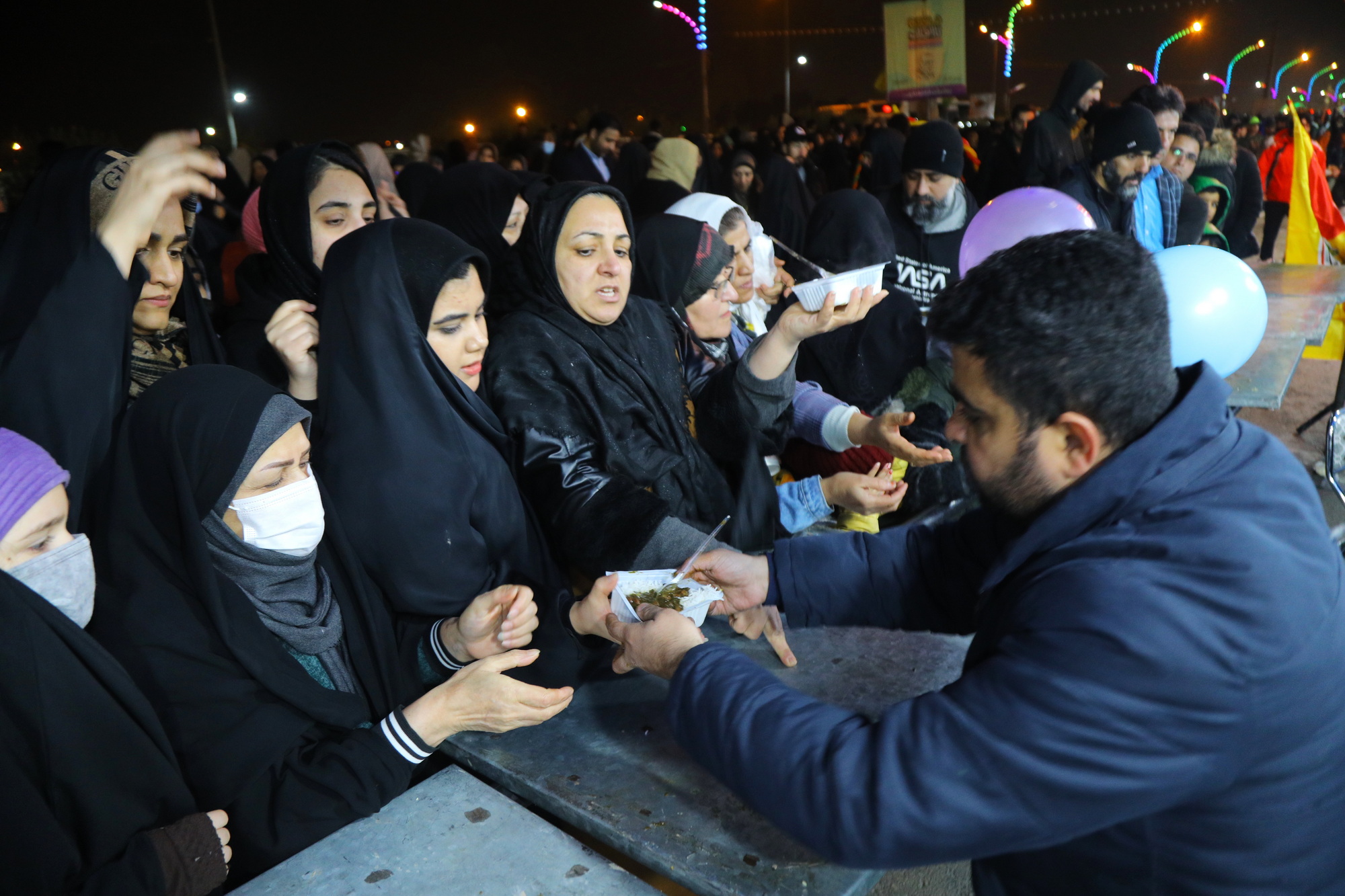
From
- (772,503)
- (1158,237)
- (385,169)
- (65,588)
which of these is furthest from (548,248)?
(1158,237)

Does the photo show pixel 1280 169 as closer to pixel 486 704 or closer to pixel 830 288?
pixel 830 288

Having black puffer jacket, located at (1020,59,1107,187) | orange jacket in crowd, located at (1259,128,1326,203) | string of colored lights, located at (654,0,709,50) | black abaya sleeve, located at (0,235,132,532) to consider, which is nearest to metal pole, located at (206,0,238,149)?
black puffer jacket, located at (1020,59,1107,187)

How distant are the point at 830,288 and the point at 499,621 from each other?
1.28 m

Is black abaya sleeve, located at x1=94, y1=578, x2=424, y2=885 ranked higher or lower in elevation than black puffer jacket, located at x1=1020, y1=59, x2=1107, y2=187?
lower

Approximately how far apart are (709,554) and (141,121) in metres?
18.9

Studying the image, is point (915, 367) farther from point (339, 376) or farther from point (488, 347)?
point (339, 376)

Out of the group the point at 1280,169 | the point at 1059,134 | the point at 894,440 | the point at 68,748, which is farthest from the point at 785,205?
the point at 1280,169

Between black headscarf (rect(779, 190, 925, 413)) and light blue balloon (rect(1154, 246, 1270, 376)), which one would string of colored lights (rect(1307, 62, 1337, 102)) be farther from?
black headscarf (rect(779, 190, 925, 413))

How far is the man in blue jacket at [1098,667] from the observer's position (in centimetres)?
102

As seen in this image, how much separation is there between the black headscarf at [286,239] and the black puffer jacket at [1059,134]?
497 centimetres

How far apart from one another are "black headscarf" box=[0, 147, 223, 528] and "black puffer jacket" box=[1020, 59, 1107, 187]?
232 inches

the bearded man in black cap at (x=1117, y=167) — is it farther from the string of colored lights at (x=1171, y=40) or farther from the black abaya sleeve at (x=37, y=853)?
the string of colored lights at (x=1171, y=40)

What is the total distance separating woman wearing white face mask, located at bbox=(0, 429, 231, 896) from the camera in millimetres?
1309

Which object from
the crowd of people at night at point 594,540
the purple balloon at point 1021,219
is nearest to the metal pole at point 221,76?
the crowd of people at night at point 594,540
